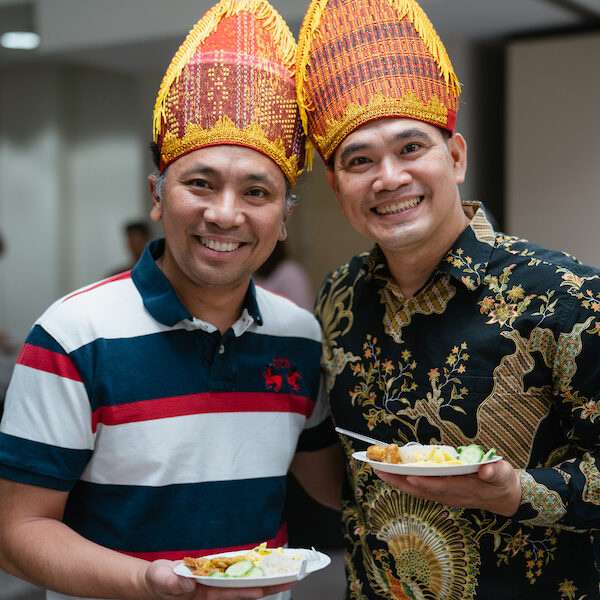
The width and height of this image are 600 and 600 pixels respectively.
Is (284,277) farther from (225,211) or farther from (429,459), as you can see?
(429,459)

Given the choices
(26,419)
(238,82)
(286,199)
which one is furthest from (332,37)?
(26,419)

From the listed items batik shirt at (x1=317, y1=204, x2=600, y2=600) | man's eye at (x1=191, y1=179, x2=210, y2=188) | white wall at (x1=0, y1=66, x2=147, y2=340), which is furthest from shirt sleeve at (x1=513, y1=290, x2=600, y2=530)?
white wall at (x1=0, y1=66, x2=147, y2=340)

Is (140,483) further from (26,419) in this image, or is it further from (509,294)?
(509,294)

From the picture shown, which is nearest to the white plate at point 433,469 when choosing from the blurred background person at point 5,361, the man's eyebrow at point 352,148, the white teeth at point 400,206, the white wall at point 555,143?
the white teeth at point 400,206

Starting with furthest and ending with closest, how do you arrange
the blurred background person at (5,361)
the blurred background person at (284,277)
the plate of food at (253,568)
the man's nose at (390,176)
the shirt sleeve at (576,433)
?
the blurred background person at (284,277)
the blurred background person at (5,361)
the man's nose at (390,176)
the shirt sleeve at (576,433)
the plate of food at (253,568)

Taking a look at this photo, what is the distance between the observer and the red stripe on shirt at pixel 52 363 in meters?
1.44

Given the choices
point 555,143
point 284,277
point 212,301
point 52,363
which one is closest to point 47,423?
point 52,363

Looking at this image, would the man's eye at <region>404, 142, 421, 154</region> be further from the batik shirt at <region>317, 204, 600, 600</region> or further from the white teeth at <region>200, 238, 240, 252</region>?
the white teeth at <region>200, 238, 240, 252</region>

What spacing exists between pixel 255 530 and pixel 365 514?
218mm

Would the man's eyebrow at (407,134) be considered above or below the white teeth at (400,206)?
above

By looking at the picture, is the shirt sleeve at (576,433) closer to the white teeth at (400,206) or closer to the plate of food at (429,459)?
the plate of food at (429,459)

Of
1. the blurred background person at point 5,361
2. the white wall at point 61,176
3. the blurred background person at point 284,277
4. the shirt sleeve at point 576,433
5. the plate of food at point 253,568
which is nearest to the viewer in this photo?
the plate of food at point 253,568

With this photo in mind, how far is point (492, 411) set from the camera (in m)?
1.44

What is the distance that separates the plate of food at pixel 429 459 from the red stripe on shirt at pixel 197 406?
0.33m
